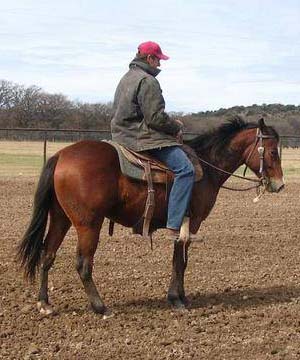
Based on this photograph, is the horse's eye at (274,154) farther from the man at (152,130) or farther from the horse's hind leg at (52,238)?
the horse's hind leg at (52,238)

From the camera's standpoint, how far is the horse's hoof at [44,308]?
20.3 ft

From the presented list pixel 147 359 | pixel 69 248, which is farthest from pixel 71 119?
pixel 147 359

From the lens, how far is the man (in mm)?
6223

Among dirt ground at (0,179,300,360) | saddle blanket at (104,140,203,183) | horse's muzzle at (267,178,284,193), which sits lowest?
dirt ground at (0,179,300,360)

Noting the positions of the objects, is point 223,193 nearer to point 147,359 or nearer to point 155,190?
point 155,190

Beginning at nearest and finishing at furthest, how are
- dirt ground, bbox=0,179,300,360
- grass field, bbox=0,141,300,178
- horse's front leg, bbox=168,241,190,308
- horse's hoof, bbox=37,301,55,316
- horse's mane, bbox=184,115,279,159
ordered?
dirt ground, bbox=0,179,300,360, horse's hoof, bbox=37,301,55,316, horse's front leg, bbox=168,241,190,308, horse's mane, bbox=184,115,279,159, grass field, bbox=0,141,300,178

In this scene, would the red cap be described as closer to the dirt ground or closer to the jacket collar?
the jacket collar

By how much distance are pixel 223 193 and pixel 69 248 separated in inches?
407

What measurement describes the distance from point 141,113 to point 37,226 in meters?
1.62

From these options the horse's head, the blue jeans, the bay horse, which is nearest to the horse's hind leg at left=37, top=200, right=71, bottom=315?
the bay horse

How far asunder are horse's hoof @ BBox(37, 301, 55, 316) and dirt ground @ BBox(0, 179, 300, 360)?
0.25ft

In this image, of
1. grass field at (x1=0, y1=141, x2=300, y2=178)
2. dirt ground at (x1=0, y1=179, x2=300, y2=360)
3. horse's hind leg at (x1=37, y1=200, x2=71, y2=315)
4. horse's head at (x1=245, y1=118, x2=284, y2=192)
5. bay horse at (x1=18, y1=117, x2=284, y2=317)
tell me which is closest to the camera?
dirt ground at (x1=0, y1=179, x2=300, y2=360)

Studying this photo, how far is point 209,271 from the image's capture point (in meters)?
8.20

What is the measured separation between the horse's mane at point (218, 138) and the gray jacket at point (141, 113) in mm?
658
